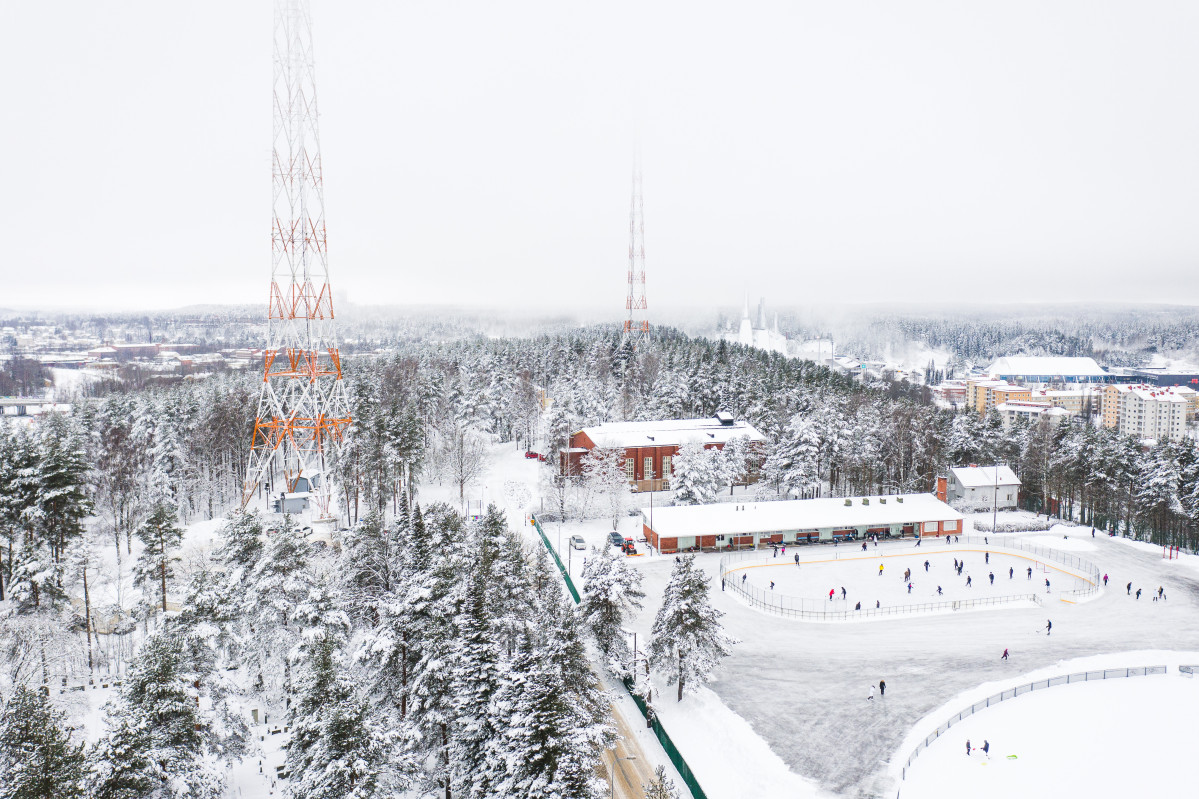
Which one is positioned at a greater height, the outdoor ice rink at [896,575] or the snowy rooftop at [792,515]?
the snowy rooftop at [792,515]

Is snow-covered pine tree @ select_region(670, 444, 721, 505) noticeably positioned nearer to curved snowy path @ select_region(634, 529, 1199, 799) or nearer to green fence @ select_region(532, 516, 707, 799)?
curved snowy path @ select_region(634, 529, 1199, 799)

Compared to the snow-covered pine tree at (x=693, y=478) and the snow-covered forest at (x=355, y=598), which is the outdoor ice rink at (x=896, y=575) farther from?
the snow-covered forest at (x=355, y=598)

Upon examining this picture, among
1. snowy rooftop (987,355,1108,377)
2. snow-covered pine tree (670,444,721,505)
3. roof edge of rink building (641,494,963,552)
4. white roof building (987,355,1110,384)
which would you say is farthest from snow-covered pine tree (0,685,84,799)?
snowy rooftop (987,355,1108,377)

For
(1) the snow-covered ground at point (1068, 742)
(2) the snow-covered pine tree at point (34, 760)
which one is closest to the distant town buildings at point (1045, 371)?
(1) the snow-covered ground at point (1068, 742)

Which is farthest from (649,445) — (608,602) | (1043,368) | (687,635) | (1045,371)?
(1043,368)

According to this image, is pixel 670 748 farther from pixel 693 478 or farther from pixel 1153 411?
pixel 1153 411

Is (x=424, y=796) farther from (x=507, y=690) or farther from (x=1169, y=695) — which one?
(x=1169, y=695)
